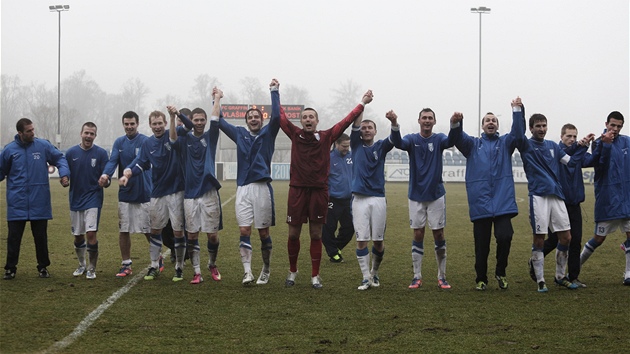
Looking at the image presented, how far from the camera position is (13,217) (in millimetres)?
9977

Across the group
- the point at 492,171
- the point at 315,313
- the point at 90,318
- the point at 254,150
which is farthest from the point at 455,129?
the point at 90,318

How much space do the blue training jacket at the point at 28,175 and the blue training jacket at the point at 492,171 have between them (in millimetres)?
5371

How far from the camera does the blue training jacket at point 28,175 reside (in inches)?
394

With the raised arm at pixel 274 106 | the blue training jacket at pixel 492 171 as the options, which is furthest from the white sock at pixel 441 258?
the raised arm at pixel 274 106

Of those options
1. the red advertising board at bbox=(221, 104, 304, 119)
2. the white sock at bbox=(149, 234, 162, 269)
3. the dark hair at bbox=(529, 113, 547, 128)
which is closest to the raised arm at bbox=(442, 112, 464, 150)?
the dark hair at bbox=(529, 113, 547, 128)

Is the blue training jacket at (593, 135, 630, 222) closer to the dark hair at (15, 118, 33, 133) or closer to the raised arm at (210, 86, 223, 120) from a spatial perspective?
→ the raised arm at (210, 86, 223, 120)

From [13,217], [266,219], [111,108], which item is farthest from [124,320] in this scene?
[111,108]

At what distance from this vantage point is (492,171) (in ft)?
30.0

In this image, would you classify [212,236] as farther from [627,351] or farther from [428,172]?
[627,351]

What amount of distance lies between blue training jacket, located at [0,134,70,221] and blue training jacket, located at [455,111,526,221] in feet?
17.6

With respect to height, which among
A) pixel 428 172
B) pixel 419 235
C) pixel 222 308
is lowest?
pixel 222 308

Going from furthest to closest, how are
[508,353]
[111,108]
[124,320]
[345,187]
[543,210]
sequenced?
[111,108]
[345,187]
[543,210]
[124,320]
[508,353]

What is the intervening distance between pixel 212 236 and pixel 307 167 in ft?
5.63

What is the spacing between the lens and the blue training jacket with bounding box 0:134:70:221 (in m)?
10.0
